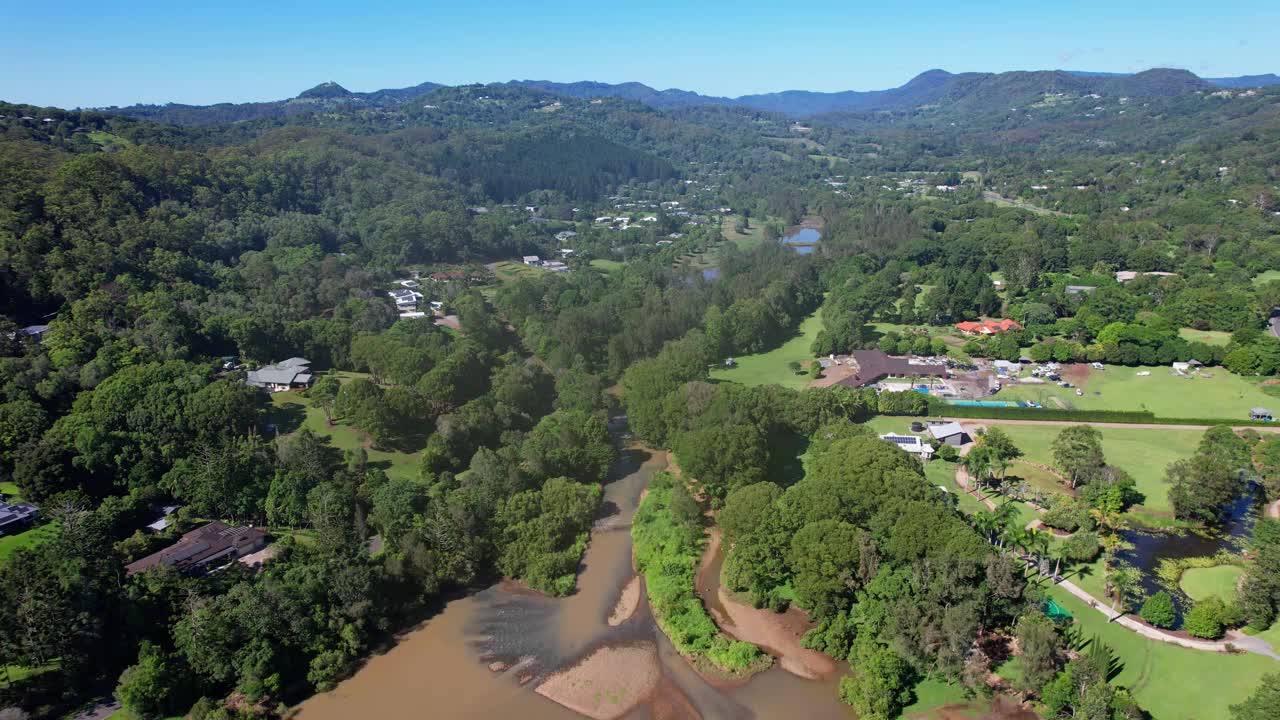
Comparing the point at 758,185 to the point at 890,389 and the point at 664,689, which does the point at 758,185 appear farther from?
the point at 664,689

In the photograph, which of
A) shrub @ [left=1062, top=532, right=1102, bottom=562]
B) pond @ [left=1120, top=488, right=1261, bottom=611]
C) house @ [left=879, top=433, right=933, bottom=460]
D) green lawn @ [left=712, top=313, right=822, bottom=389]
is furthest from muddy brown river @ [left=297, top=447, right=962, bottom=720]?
green lawn @ [left=712, top=313, right=822, bottom=389]

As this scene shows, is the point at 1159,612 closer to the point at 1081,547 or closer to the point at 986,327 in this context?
the point at 1081,547

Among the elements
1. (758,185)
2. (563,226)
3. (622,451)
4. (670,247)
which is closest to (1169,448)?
(622,451)

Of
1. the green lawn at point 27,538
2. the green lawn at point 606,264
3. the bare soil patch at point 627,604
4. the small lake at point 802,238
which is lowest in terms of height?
the bare soil patch at point 627,604

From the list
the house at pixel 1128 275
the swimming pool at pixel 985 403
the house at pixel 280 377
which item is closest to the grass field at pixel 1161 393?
the swimming pool at pixel 985 403

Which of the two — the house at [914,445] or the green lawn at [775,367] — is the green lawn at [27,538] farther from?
the house at [914,445]

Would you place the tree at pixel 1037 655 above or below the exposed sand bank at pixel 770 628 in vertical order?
above

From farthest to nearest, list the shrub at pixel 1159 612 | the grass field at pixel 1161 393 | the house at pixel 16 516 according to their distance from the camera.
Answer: the grass field at pixel 1161 393 → the house at pixel 16 516 → the shrub at pixel 1159 612

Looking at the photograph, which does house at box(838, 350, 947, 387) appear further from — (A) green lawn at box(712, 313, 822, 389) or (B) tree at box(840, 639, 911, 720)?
(B) tree at box(840, 639, 911, 720)
